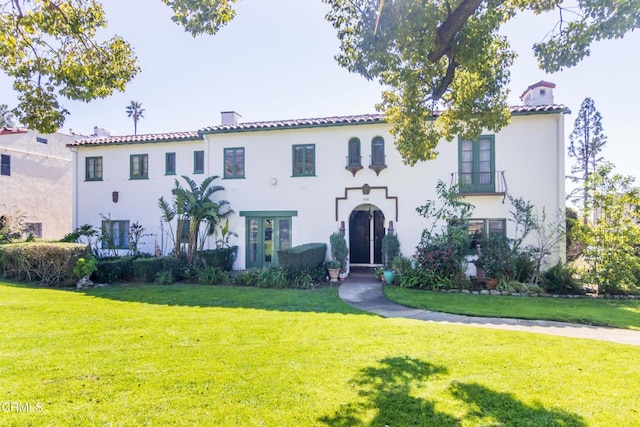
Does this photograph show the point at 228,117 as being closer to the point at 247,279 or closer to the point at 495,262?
the point at 247,279

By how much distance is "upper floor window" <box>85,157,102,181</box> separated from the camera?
17906mm

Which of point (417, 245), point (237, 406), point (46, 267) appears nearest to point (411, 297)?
point (417, 245)

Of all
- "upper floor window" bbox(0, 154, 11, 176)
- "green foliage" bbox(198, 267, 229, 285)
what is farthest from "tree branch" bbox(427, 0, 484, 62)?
"upper floor window" bbox(0, 154, 11, 176)

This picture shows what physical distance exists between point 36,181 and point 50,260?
12662mm

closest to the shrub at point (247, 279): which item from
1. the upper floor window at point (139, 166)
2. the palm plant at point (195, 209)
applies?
the palm plant at point (195, 209)

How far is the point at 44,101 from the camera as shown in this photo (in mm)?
6809

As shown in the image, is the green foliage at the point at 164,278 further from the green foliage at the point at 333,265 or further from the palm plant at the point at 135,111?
the palm plant at the point at 135,111

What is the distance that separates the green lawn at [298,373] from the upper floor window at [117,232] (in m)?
9.98

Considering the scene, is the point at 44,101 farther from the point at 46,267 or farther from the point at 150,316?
the point at 46,267

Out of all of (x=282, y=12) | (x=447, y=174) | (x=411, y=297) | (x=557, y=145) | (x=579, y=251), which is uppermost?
(x=282, y=12)

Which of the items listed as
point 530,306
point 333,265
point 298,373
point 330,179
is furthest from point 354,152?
point 298,373

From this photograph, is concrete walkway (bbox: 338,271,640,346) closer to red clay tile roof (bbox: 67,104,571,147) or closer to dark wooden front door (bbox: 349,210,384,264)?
dark wooden front door (bbox: 349,210,384,264)

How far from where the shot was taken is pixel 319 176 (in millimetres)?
14992

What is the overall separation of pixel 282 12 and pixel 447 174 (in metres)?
9.25
